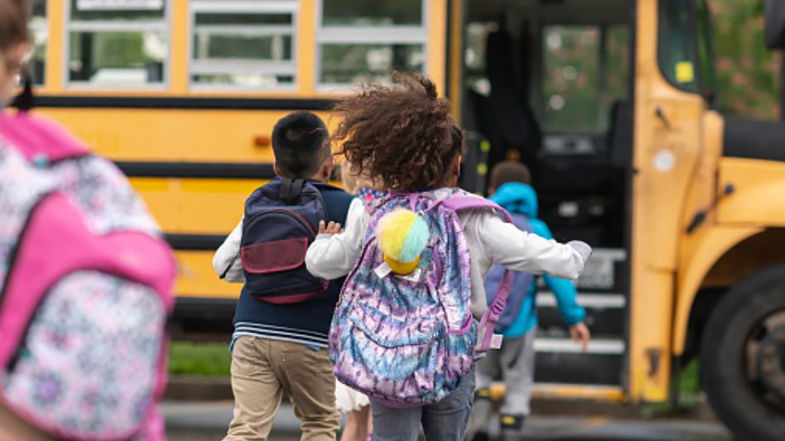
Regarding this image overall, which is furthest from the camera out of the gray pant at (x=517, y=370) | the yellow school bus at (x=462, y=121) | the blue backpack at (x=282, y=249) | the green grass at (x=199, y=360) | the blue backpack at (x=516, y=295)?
the green grass at (x=199, y=360)

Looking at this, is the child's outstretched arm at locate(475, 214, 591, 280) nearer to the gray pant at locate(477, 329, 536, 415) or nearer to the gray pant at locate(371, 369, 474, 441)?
the gray pant at locate(371, 369, 474, 441)

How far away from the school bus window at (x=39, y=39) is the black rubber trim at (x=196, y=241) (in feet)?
3.26

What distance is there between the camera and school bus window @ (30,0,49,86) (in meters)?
5.67

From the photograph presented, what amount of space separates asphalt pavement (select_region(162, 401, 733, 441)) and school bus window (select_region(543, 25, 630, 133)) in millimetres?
1653

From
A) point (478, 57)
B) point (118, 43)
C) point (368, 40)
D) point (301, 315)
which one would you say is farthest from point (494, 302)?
point (478, 57)

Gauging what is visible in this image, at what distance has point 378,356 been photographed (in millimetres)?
2709

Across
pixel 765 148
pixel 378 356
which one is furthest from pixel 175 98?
pixel 378 356

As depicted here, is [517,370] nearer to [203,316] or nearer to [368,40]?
[203,316]

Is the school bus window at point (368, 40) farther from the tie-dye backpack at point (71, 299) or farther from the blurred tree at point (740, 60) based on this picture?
the blurred tree at point (740, 60)

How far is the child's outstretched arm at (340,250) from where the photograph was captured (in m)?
2.91

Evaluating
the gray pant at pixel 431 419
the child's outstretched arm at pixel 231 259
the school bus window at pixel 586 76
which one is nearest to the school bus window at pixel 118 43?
the child's outstretched arm at pixel 231 259

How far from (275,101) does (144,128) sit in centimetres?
61

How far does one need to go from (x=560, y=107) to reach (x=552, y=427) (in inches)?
73.2

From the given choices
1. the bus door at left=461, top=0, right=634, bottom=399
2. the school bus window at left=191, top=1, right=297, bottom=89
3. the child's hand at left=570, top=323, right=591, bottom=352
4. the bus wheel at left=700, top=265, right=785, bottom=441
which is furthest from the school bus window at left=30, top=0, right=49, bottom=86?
the bus wheel at left=700, top=265, right=785, bottom=441
